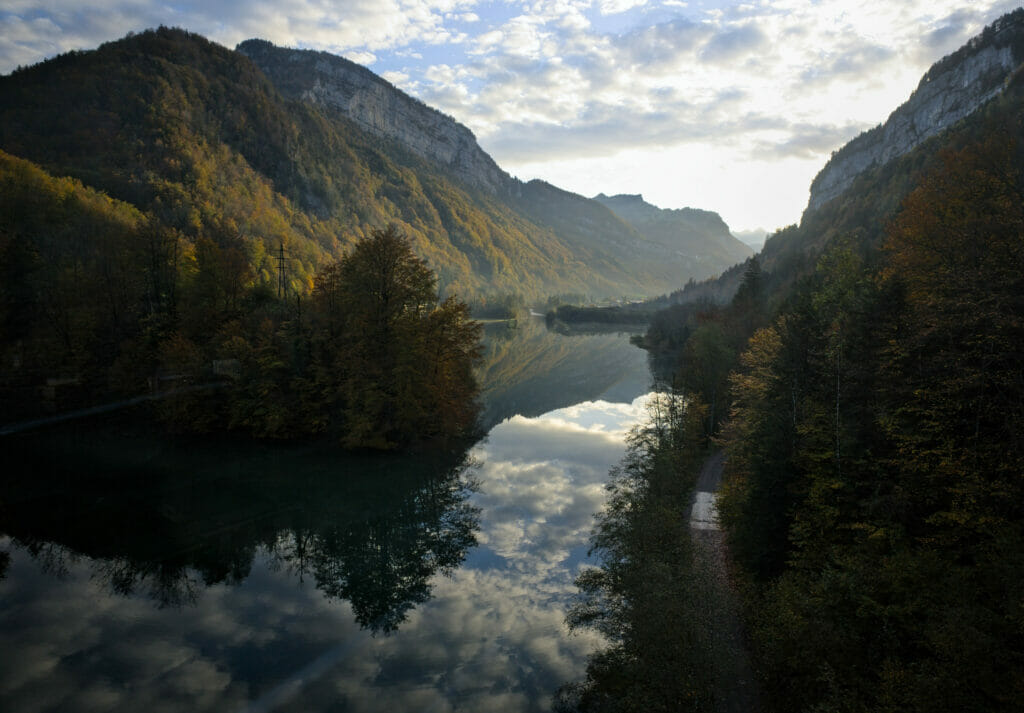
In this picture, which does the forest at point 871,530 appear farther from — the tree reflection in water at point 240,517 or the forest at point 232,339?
the forest at point 232,339

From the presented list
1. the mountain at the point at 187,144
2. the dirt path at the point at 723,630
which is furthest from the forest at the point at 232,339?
the dirt path at the point at 723,630

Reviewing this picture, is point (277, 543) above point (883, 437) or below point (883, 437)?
below

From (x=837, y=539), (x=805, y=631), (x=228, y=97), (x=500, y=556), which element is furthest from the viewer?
(x=228, y=97)

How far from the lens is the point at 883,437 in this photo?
18094mm

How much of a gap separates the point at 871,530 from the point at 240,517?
28451mm

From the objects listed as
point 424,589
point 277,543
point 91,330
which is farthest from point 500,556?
point 91,330

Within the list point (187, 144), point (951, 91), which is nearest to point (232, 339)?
point (187, 144)

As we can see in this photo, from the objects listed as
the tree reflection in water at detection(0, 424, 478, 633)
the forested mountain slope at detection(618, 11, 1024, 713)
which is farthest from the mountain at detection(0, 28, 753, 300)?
the forested mountain slope at detection(618, 11, 1024, 713)

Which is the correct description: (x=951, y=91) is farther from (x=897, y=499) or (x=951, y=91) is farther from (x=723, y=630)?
(x=723, y=630)

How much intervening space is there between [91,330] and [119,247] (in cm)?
888

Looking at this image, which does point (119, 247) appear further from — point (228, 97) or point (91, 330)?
point (228, 97)

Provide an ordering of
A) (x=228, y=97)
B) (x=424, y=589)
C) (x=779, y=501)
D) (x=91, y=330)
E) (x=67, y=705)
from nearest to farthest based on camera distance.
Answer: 1. (x=67, y=705)
2. (x=779, y=501)
3. (x=424, y=589)
4. (x=91, y=330)
5. (x=228, y=97)

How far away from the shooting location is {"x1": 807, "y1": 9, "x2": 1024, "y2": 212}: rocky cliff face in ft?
305

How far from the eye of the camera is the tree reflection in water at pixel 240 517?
2325 centimetres
